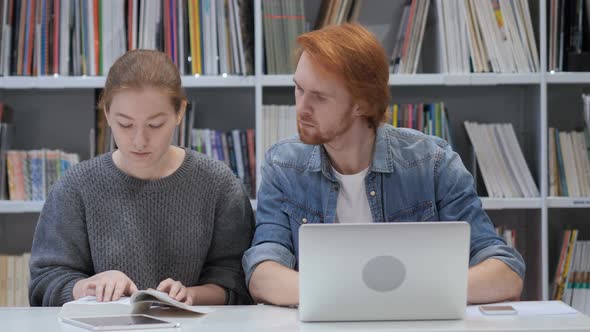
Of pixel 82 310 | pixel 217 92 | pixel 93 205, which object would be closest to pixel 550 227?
pixel 217 92

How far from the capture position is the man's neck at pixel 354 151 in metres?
1.86

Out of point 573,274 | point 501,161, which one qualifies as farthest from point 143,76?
point 573,274

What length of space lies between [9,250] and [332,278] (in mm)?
2109

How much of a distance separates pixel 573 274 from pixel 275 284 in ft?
5.35

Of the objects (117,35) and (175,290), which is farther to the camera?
(117,35)

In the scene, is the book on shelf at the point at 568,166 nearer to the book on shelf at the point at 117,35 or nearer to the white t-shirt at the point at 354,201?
the book on shelf at the point at 117,35

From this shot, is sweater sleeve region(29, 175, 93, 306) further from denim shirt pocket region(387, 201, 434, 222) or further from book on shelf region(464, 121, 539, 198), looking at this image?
book on shelf region(464, 121, 539, 198)

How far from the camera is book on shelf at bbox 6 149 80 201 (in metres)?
2.87

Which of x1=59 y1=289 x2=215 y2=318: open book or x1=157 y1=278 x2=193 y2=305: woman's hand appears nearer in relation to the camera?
x1=59 y1=289 x2=215 y2=318: open book

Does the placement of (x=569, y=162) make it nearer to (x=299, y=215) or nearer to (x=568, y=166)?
(x=568, y=166)

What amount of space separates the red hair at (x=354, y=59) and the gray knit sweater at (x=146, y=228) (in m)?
0.38

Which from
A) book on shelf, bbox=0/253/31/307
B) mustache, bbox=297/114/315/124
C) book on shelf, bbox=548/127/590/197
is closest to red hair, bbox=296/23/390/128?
mustache, bbox=297/114/315/124

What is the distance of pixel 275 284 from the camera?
5.32 ft

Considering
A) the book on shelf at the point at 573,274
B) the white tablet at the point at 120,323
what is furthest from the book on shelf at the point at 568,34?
the white tablet at the point at 120,323
